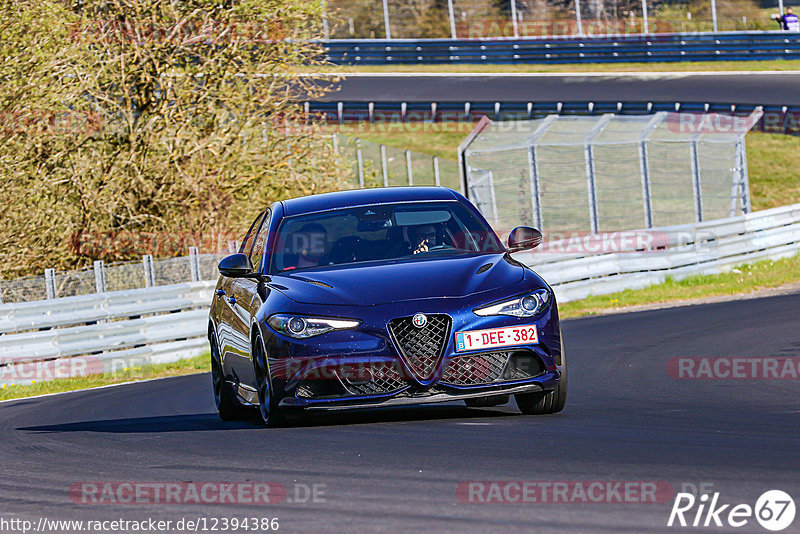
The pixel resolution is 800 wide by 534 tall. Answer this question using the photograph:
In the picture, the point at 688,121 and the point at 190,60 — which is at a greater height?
the point at 190,60

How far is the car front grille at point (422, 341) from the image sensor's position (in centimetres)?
784

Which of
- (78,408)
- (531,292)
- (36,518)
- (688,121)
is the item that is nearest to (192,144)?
(688,121)

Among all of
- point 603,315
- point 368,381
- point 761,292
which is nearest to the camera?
point 368,381

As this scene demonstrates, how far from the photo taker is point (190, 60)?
23469 mm

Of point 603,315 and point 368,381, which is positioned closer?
point 368,381

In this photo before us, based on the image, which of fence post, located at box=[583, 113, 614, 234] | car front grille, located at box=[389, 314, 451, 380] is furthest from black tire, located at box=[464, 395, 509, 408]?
fence post, located at box=[583, 113, 614, 234]

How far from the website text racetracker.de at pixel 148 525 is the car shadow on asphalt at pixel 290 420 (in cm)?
281

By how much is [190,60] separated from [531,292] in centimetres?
1636

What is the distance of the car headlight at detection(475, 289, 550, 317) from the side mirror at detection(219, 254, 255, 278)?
1.99 metres

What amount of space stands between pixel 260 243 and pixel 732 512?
17.7 feet

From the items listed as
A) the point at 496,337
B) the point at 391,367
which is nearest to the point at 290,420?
the point at 391,367

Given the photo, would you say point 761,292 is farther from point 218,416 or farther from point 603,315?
point 218,416

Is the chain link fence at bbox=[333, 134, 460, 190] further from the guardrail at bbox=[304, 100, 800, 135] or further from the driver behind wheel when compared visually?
the driver behind wheel

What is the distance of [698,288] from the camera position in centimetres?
2217
